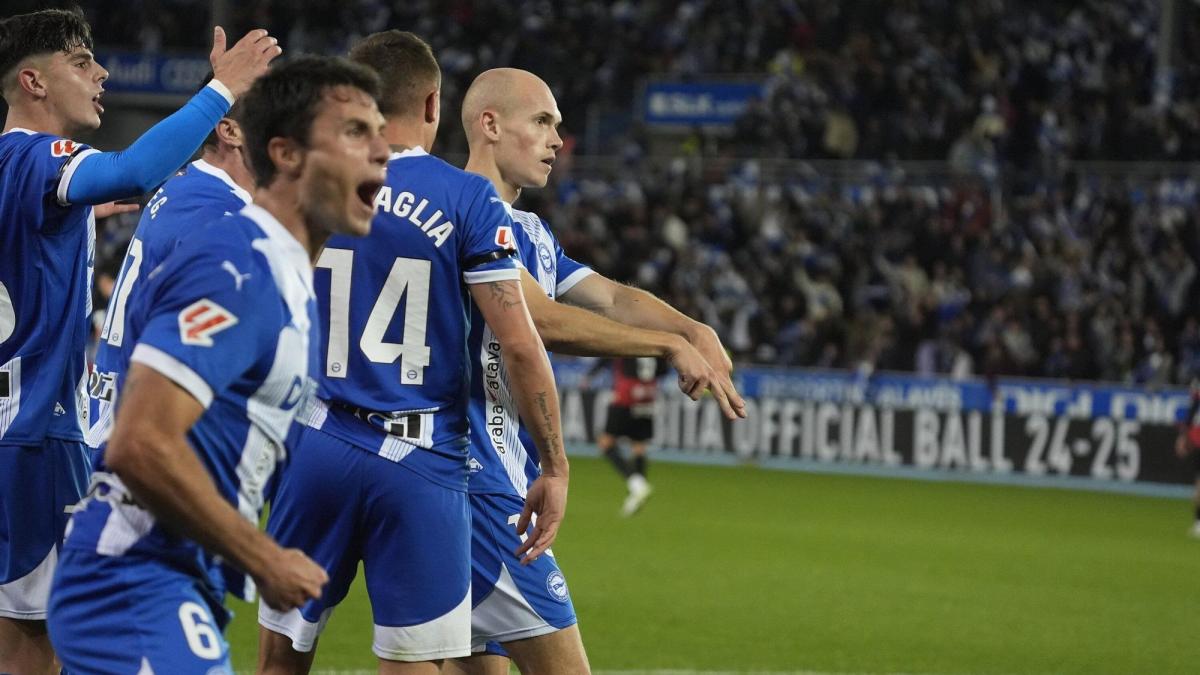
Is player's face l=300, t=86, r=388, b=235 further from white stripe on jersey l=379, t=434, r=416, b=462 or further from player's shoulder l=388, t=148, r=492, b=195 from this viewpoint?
white stripe on jersey l=379, t=434, r=416, b=462

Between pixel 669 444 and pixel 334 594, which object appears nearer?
pixel 334 594

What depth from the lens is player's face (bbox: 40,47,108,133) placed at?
524cm

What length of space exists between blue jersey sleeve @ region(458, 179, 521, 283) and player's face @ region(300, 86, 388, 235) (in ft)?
3.39

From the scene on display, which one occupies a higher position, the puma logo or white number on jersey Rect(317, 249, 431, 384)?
the puma logo

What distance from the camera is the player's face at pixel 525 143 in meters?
5.48

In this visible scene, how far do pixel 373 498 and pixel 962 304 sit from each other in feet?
66.9

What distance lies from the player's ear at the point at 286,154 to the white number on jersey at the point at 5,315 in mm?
1941

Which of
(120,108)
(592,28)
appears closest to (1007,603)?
(592,28)

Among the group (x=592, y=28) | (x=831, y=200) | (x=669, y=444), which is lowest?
(x=669, y=444)

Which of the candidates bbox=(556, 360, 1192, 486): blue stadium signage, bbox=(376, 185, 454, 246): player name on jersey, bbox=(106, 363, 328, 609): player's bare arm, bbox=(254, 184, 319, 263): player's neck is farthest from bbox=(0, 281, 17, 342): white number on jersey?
bbox=(556, 360, 1192, 486): blue stadium signage

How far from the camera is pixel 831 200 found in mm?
26609

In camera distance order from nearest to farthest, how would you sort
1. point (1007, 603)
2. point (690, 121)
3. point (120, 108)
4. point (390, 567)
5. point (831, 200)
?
point (390, 567) < point (1007, 603) < point (831, 200) < point (690, 121) < point (120, 108)

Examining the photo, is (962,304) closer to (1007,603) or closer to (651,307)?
(1007,603)

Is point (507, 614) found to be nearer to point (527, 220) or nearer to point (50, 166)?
point (527, 220)
